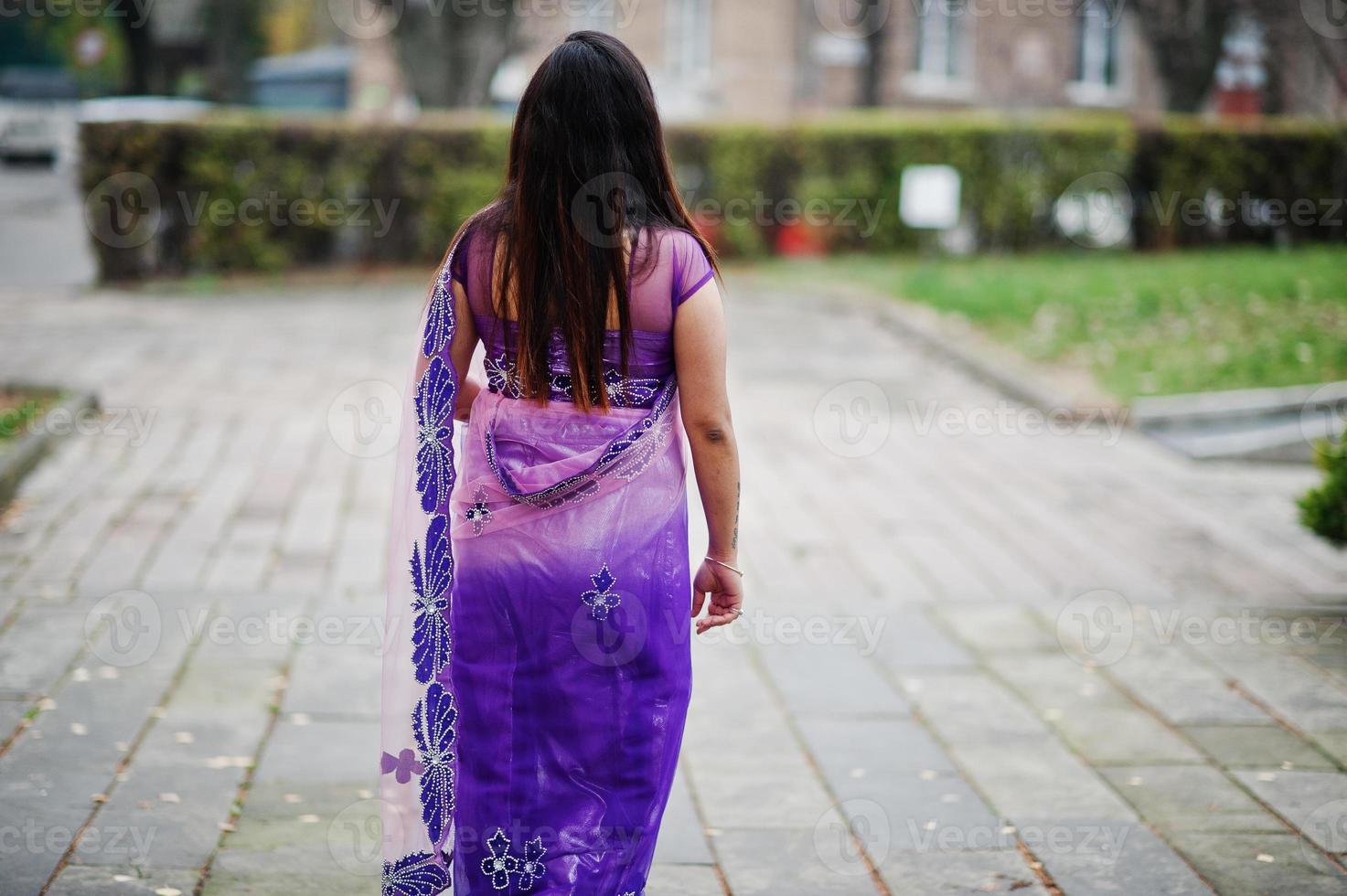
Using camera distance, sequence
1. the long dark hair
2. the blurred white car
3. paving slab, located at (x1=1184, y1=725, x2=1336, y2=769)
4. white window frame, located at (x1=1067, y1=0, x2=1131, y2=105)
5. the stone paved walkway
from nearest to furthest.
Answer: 1. the long dark hair
2. the stone paved walkway
3. paving slab, located at (x1=1184, y1=725, x2=1336, y2=769)
4. white window frame, located at (x1=1067, y1=0, x2=1131, y2=105)
5. the blurred white car

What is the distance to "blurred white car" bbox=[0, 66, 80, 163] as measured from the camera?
30.4 meters

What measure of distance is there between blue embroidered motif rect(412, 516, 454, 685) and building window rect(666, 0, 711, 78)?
22.3 metres

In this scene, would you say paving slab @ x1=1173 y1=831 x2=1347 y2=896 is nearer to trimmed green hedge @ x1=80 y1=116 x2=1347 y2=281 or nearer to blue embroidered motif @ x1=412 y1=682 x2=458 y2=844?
blue embroidered motif @ x1=412 y1=682 x2=458 y2=844

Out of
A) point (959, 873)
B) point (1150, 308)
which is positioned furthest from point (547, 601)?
point (1150, 308)

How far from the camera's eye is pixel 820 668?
15.8 feet

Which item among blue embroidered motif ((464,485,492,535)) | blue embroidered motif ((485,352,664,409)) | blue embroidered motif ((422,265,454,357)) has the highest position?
blue embroidered motif ((422,265,454,357))

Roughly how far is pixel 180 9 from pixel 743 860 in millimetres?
46653

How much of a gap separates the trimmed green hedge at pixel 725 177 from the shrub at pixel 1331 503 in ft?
33.8

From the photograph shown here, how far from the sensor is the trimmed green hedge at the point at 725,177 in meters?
13.6

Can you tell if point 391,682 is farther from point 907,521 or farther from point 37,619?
point 907,521

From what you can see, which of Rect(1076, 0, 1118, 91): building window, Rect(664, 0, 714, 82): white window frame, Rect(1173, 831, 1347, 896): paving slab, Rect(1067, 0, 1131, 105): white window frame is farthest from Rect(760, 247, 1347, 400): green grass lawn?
Rect(1076, 0, 1118, 91): building window

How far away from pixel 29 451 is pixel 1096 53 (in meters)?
24.5

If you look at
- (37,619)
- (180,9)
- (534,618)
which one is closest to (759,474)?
(37,619)

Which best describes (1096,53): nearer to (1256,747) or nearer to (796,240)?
(796,240)
